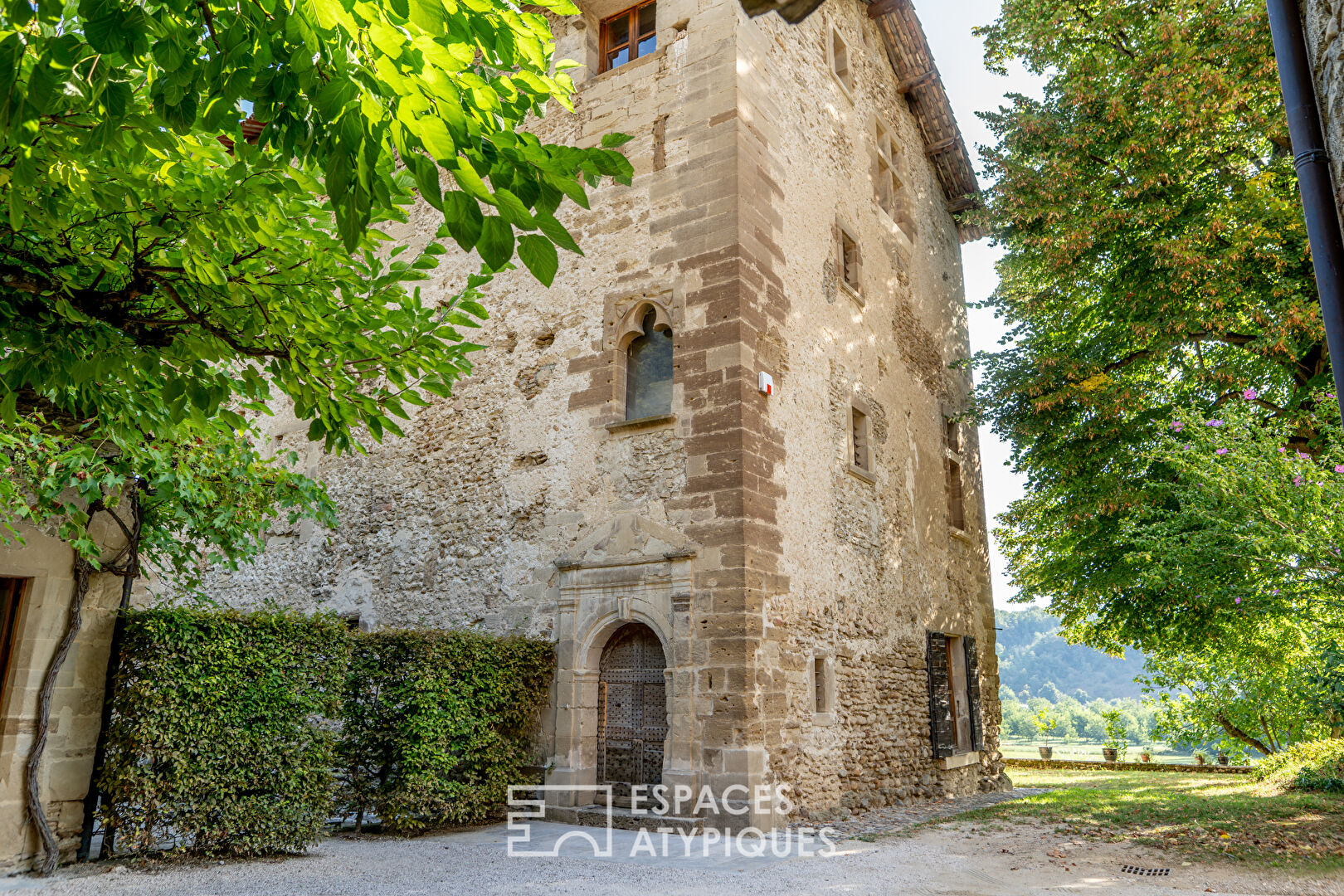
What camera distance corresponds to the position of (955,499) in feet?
44.3

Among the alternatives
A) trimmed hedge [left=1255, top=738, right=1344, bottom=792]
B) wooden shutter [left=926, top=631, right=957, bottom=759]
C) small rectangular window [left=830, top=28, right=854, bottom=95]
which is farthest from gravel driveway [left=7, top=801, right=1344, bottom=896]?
small rectangular window [left=830, top=28, right=854, bottom=95]

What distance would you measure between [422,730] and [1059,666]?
129425 millimetres

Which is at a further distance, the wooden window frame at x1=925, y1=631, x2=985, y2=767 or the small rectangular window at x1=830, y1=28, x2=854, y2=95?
the small rectangular window at x1=830, y1=28, x2=854, y2=95

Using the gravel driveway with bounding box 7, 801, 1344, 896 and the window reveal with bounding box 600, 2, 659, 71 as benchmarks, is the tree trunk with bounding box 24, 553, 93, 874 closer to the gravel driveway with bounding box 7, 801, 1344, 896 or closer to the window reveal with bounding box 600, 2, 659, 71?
the gravel driveway with bounding box 7, 801, 1344, 896

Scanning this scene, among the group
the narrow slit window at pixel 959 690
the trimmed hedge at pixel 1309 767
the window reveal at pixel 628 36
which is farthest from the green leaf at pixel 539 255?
the trimmed hedge at pixel 1309 767

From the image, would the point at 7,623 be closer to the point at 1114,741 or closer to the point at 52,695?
the point at 52,695

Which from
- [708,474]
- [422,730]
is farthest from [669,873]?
[708,474]

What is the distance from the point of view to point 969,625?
13.1 meters

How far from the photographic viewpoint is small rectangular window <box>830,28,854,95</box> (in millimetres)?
11930

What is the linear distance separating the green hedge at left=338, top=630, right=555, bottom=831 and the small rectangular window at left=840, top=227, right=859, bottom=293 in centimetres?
643

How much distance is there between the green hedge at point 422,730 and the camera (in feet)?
23.5

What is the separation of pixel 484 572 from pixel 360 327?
5.31 m

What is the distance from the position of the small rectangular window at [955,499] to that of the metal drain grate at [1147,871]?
295 inches

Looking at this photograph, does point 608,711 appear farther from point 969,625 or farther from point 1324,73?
point 1324,73
